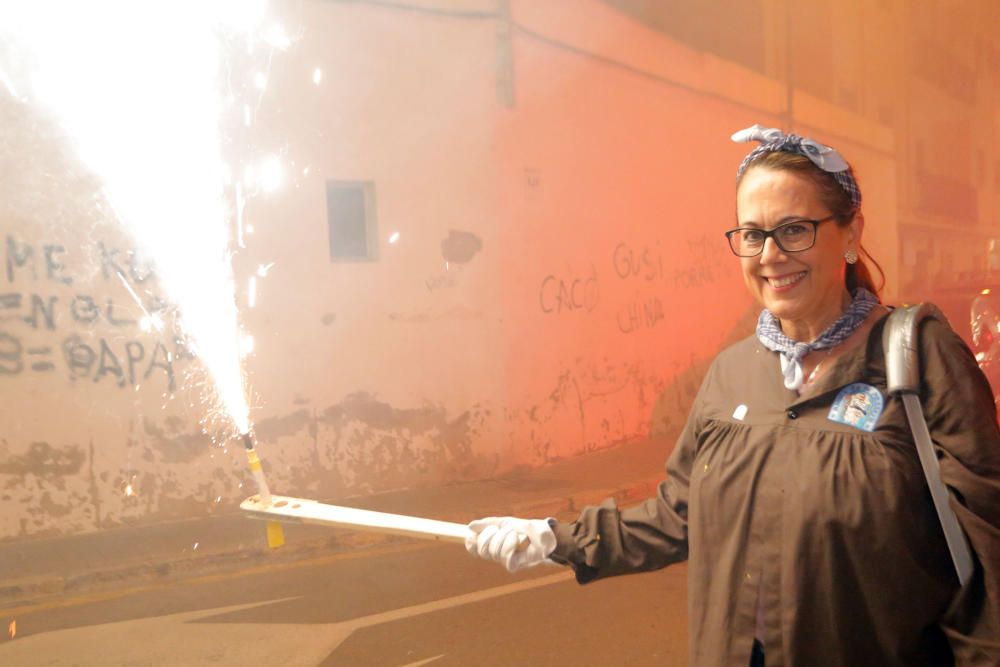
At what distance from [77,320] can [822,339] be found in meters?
6.44

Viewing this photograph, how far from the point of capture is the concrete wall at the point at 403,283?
6719 mm

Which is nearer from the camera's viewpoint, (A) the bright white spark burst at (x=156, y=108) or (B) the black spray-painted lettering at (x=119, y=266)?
(A) the bright white spark burst at (x=156, y=108)

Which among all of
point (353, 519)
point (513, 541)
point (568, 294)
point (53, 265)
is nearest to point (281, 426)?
point (53, 265)

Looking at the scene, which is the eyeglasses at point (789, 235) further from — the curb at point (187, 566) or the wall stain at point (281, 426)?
the wall stain at point (281, 426)

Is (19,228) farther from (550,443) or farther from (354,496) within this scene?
(550,443)

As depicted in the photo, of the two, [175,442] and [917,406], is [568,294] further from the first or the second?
[917,406]

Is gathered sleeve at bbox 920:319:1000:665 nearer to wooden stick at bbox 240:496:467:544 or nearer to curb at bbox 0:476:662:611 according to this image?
wooden stick at bbox 240:496:467:544

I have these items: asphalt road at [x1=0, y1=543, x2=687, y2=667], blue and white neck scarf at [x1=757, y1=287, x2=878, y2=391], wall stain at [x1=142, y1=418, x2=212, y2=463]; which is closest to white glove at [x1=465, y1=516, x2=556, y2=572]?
blue and white neck scarf at [x1=757, y1=287, x2=878, y2=391]

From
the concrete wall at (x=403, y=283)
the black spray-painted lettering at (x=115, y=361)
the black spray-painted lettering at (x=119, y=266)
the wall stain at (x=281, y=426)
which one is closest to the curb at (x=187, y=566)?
the concrete wall at (x=403, y=283)

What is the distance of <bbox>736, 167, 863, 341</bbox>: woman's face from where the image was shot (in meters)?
1.87

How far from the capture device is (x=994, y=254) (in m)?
18.2

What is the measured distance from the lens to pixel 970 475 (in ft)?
5.14

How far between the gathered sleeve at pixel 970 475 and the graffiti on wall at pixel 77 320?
654 cm

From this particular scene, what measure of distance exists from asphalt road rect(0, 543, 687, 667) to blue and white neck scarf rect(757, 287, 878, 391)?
2952 mm
